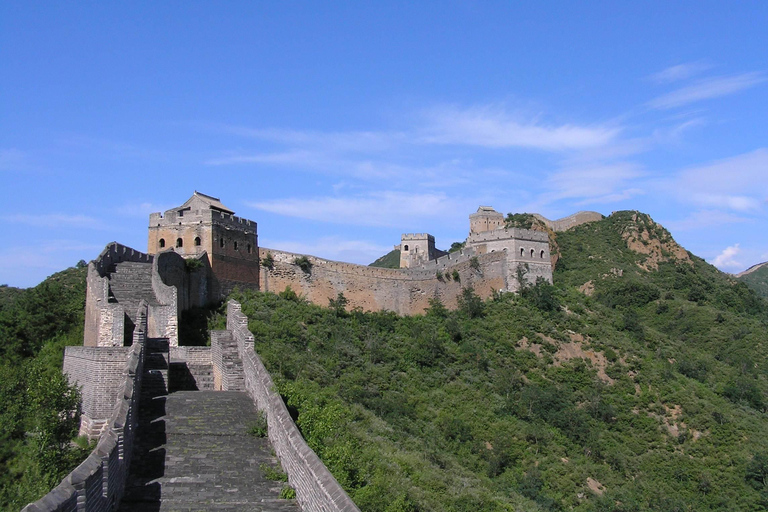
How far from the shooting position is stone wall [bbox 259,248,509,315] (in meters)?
34.6

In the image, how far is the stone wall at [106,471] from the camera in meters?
7.53

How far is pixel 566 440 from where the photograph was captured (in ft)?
96.2

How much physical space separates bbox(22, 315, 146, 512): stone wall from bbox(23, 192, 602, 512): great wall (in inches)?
0.7

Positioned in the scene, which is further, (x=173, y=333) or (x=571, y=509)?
(x=571, y=509)

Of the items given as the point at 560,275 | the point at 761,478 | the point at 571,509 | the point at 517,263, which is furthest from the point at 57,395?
the point at 560,275

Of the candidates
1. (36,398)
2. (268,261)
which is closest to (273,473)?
(36,398)

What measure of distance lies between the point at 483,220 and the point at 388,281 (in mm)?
22340

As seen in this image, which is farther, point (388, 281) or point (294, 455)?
point (388, 281)

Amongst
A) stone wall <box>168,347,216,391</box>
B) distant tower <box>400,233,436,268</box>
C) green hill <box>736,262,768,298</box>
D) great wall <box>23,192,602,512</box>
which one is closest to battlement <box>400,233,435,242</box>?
distant tower <box>400,233,436,268</box>

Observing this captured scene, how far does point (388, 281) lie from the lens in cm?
3812

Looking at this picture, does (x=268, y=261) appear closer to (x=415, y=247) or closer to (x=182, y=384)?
(x=182, y=384)

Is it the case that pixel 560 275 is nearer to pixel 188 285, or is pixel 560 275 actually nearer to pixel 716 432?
pixel 716 432

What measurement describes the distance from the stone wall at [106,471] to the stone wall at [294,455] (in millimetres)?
2114

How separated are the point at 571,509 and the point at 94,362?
1538 cm
